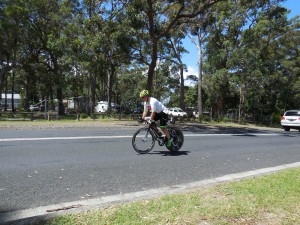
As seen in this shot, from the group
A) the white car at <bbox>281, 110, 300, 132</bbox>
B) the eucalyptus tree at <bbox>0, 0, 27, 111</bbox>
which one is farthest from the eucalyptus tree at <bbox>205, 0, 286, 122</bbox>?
the eucalyptus tree at <bbox>0, 0, 27, 111</bbox>

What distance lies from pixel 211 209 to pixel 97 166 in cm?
341

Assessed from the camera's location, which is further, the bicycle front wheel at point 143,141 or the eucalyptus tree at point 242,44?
the eucalyptus tree at point 242,44

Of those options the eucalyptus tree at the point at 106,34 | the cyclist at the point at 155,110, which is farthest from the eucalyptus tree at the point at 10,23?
the cyclist at the point at 155,110

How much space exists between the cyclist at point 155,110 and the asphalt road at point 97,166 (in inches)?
27.7

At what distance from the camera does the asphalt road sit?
16.4 ft

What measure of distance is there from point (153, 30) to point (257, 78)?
14513mm

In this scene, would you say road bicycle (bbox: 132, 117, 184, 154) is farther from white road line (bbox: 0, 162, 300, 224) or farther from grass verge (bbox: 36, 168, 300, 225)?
grass verge (bbox: 36, 168, 300, 225)

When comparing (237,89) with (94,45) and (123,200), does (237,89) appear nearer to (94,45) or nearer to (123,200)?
(94,45)

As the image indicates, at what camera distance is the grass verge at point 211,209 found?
146 inches

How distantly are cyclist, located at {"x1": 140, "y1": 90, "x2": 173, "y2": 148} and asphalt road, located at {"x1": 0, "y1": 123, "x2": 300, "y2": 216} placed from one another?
27.7 inches

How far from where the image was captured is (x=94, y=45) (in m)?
18.2

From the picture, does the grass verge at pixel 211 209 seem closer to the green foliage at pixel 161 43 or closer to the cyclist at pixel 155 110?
the cyclist at pixel 155 110

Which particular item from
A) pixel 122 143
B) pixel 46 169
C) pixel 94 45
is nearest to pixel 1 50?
pixel 94 45

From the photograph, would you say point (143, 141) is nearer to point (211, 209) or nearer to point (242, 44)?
point (211, 209)
